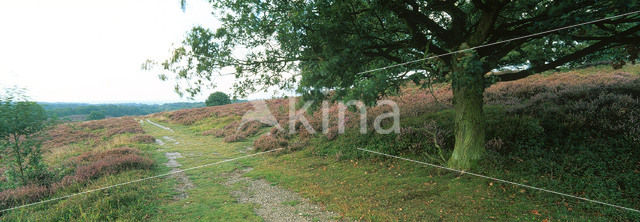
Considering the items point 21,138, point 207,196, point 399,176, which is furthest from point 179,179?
point 399,176

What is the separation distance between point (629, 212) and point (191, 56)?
934 centimetres

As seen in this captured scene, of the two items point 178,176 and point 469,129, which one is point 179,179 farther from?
point 469,129

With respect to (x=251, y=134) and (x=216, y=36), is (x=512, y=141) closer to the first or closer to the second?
Answer: (x=216, y=36)

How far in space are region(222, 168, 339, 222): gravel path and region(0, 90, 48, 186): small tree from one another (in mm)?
5110

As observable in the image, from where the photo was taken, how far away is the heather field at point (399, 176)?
15.8ft

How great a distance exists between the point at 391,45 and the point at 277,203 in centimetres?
486

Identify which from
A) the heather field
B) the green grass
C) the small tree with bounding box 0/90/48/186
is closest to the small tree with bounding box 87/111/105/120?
the small tree with bounding box 0/90/48/186

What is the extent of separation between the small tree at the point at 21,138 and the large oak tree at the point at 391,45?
3417mm

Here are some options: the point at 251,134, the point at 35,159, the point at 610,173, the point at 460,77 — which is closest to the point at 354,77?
the point at 460,77

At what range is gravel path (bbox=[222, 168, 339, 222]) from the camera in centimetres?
516

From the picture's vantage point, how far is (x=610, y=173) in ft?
16.8

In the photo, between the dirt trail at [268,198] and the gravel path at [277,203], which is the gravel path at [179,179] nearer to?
the dirt trail at [268,198]

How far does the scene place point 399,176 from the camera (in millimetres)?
6852

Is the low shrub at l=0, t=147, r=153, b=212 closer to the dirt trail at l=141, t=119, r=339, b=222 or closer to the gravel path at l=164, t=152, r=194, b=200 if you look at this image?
the gravel path at l=164, t=152, r=194, b=200
